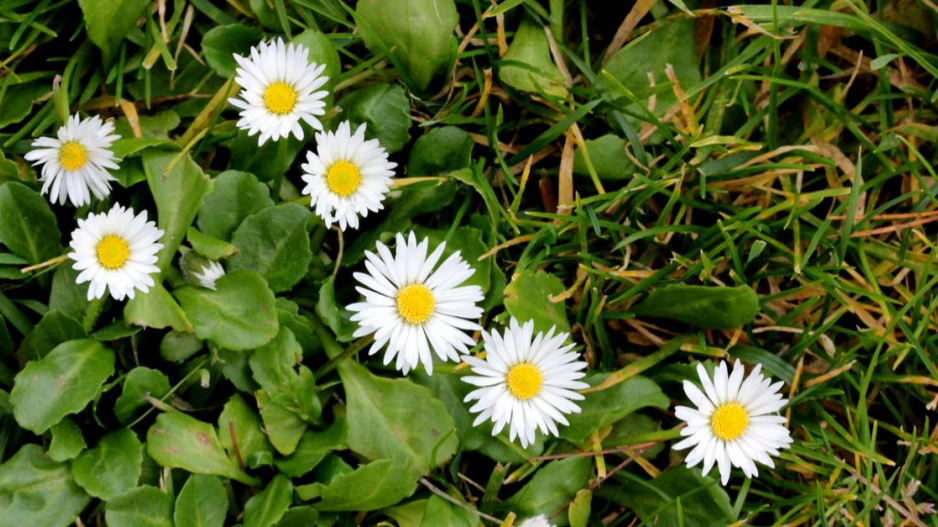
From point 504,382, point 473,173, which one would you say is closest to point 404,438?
point 504,382

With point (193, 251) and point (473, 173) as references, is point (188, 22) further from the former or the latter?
point (473, 173)

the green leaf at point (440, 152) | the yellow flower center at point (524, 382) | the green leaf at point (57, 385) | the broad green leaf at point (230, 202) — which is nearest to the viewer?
the green leaf at point (57, 385)

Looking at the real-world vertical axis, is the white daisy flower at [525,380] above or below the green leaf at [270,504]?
above

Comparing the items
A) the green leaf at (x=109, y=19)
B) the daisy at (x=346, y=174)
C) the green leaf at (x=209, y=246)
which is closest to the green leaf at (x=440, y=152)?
the daisy at (x=346, y=174)

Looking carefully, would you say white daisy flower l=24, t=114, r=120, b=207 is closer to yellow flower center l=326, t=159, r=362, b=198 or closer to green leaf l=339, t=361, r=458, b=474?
yellow flower center l=326, t=159, r=362, b=198

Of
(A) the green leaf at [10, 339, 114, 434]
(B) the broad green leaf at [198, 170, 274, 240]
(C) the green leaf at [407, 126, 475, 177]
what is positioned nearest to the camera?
(A) the green leaf at [10, 339, 114, 434]

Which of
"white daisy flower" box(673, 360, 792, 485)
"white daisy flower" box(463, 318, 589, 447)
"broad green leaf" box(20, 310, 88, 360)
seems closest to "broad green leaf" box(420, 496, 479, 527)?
"white daisy flower" box(463, 318, 589, 447)

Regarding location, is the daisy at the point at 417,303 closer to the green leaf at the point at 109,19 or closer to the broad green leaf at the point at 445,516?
the broad green leaf at the point at 445,516
